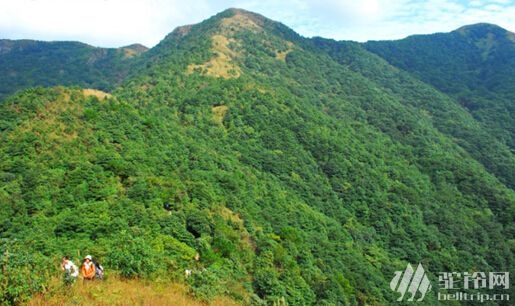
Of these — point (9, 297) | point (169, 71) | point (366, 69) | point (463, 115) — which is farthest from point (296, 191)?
point (366, 69)

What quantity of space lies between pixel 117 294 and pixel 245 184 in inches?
2112

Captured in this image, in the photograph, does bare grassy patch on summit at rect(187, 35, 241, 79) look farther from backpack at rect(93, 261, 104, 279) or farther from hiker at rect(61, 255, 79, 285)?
hiker at rect(61, 255, 79, 285)

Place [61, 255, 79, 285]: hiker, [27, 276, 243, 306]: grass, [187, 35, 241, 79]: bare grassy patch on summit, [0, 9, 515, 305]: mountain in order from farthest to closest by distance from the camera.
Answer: [187, 35, 241, 79]: bare grassy patch on summit < [0, 9, 515, 305]: mountain < [61, 255, 79, 285]: hiker < [27, 276, 243, 306]: grass

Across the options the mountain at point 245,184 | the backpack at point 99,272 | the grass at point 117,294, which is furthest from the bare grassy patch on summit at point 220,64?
the grass at point 117,294

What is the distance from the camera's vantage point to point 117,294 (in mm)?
14289

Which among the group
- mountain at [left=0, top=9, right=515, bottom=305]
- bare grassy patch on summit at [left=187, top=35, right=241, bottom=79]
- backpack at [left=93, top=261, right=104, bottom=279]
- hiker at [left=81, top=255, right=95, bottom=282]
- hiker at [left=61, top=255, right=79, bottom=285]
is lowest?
mountain at [left=0, top=9, right=515, bottom=305]

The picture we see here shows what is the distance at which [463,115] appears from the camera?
174250mm

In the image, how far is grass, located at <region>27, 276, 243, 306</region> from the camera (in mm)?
12788

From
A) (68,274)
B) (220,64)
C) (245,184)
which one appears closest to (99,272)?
(68,274)

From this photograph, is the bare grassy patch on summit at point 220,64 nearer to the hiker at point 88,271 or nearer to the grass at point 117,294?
the hiker at point 88,271

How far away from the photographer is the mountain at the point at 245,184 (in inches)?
1406

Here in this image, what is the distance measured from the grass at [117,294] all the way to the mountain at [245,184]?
470 millimetres

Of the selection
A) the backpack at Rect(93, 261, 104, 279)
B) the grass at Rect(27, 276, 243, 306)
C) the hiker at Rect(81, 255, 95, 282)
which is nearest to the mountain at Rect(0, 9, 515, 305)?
the grass at Rect(27, 276, 243, 306)

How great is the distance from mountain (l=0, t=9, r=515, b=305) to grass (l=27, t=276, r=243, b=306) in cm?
47
